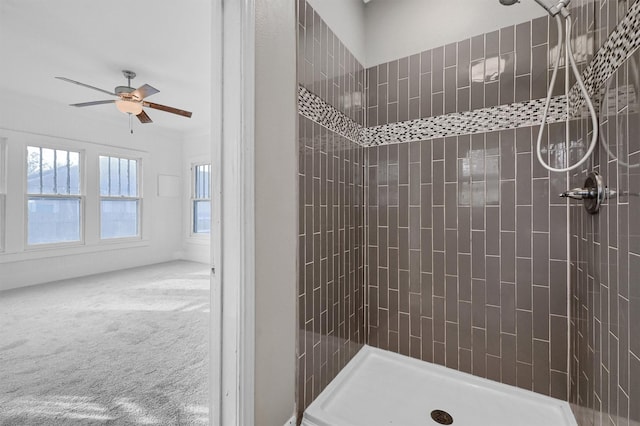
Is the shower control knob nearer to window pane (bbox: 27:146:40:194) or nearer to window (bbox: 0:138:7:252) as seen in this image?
window (bbox: 0:138:7:252)

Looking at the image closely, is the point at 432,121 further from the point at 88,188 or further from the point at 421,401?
the point at 88,188

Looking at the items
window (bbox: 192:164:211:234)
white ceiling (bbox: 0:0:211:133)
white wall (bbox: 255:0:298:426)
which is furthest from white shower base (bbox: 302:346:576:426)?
window (bbox: 192:164:211:234)

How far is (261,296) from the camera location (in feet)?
3.74

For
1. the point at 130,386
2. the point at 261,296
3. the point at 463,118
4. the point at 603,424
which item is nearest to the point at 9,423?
the point at 130,386

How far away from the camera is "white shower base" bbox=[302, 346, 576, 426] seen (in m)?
1.42

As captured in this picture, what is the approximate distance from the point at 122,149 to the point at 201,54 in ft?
9.68

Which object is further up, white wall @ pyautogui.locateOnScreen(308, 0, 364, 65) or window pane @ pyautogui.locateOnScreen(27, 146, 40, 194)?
white wall @ pyautogui.locateOnScreen(308, 0, 364, 65)

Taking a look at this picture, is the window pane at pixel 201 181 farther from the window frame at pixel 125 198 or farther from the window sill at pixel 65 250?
the window sill at pixel 65 250

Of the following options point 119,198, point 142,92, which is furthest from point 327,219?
point 119,198

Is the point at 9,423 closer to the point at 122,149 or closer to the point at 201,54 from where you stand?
the point at 201,54

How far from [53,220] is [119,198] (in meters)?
0.94

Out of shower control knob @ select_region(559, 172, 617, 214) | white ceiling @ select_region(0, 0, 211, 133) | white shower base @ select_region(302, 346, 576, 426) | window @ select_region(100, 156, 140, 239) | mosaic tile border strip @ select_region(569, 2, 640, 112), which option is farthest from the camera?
window @ select_region(100, 156, 140, 239)

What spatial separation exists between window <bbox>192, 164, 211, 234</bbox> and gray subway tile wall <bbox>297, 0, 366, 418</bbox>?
428 cm

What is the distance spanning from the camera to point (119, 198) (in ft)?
15.7
